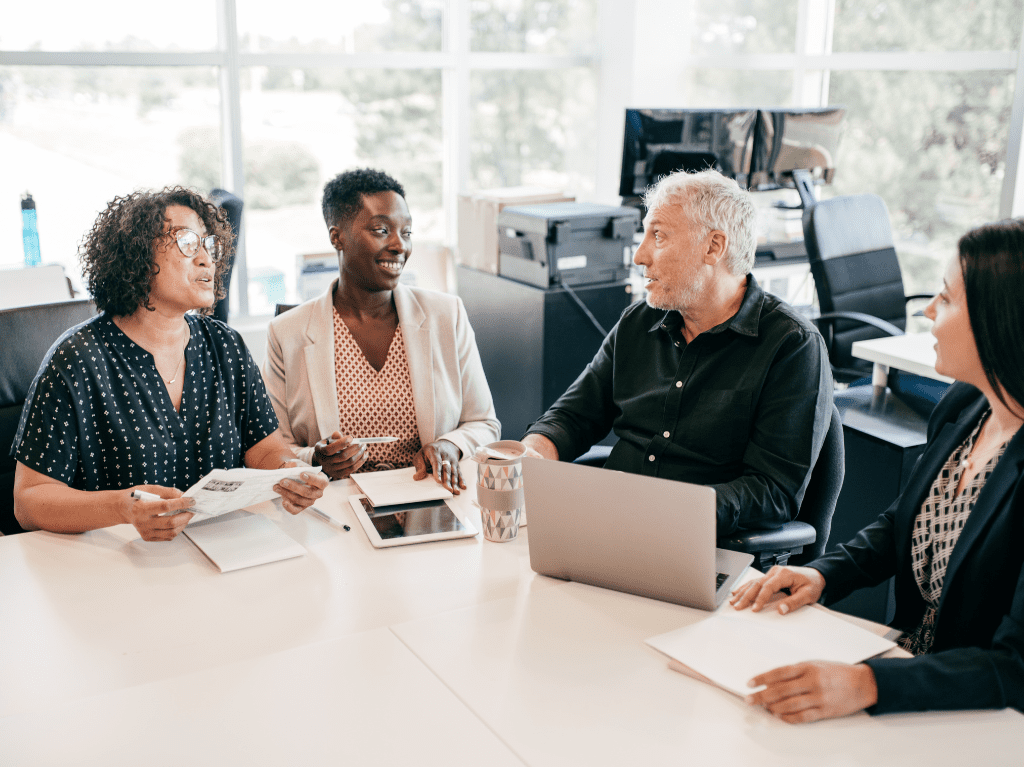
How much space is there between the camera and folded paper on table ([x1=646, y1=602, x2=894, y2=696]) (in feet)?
4.10

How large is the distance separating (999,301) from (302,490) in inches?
47.6

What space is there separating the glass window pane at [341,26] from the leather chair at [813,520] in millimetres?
3340

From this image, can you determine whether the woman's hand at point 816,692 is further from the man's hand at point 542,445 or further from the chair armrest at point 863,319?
the chair armrest at point 863,319

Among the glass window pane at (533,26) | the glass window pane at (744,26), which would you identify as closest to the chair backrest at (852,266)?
the glass window pane at (744,26)

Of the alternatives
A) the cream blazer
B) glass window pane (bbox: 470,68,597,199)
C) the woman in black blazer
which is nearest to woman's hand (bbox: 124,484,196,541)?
the cream blazer

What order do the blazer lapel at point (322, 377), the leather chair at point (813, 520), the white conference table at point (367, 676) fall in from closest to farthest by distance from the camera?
the white conference table at point (367, 676)
the leather chair at point (813, 520)
the blazer lapel at point (322, 377)

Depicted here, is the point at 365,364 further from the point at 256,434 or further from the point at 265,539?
the point at 265,539

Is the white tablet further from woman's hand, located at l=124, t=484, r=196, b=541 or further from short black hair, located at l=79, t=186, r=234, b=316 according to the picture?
short black hair, located at l=79, t=186, r=234, b=316

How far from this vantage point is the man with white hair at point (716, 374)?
184 centimetres

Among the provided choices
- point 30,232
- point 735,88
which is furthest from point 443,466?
point 735,88

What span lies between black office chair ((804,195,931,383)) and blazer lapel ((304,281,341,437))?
79.2 inches

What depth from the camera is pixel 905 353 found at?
2809 mm

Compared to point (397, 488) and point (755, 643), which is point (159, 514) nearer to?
point (397, 488)

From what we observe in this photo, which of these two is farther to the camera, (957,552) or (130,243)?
(130,243)
